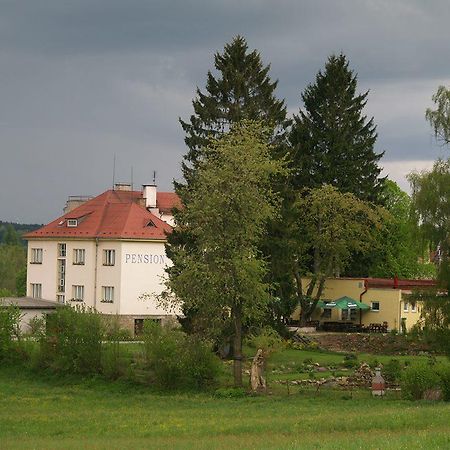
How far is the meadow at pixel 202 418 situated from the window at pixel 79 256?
88.2 feet

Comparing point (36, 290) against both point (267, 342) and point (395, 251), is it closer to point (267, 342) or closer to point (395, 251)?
point (395, 251)

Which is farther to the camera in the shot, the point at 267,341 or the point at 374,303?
the point at 374,303

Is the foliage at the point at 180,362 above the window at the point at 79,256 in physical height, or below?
below

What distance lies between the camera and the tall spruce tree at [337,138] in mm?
73938

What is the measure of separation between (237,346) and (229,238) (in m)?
4.90

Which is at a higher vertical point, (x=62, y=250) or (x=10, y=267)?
(x=10, y=267)

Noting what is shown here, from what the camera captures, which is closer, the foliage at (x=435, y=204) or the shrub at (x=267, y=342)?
the shrub at (x=267, y=342)

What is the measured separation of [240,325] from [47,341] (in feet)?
36.4

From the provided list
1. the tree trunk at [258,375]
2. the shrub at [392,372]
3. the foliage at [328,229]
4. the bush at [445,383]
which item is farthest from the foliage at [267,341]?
the foliage at [328,229]

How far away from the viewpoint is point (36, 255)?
78.9 m

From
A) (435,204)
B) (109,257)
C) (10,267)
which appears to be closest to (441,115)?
(435,204)

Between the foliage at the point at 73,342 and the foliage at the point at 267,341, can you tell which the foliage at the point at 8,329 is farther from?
the foliage at the point at 267,341

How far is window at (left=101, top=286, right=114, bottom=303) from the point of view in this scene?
244ft

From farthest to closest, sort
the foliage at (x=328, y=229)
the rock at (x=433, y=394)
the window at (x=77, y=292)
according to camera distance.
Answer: the window at (x=77, y=292)
the foliage at (x=328, y=229)
the rock at (x=433, y=394)
